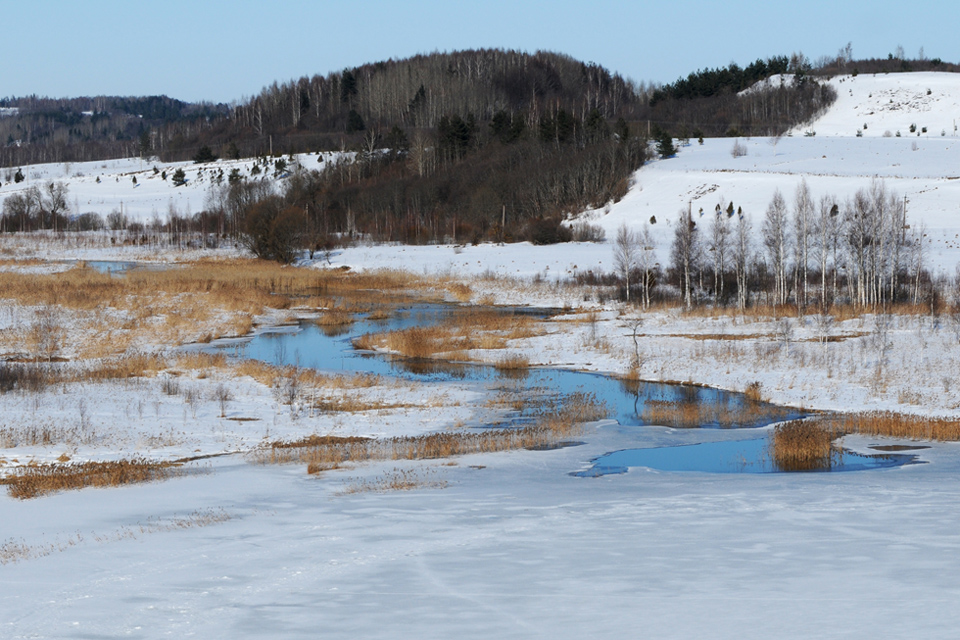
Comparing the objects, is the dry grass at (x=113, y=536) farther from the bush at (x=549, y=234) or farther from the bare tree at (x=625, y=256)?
the bush at (x=549, y=234)

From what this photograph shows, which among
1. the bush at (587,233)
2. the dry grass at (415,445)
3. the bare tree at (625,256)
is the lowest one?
the dry grass at (415,445)

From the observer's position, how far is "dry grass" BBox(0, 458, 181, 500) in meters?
14.2

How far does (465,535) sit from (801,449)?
10019 millimetres

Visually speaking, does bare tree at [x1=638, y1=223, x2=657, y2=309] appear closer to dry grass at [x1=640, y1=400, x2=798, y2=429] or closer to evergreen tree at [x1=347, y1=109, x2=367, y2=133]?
dry grass at [x1=640, y1=400, x2=798, y2=429]

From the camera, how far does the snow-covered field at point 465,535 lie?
7746mm

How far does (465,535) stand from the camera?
10.9 m

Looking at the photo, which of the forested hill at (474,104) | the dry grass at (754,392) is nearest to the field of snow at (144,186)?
the forested hill at (474,104)

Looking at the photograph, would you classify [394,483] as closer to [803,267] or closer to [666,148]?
[803,267]

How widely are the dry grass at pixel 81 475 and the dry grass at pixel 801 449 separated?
12.2m

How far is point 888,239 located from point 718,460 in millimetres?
33416

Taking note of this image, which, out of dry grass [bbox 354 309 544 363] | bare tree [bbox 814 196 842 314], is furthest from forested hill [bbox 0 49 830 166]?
dry grass [bbox 354 309 544 363]

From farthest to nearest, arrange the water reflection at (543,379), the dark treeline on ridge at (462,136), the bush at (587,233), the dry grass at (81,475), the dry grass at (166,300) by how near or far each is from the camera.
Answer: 1. the dark treeline on ridge at (462,136)
2. the bush at (587,233)
3. the dry grass at (166,300)
4. the water reflection at (543,379)
5. the dry grass at (81,475)

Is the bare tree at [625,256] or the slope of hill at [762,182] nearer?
the bare tree at [625,256]

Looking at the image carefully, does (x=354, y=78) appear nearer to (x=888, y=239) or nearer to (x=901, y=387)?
(x=888, y=239)
